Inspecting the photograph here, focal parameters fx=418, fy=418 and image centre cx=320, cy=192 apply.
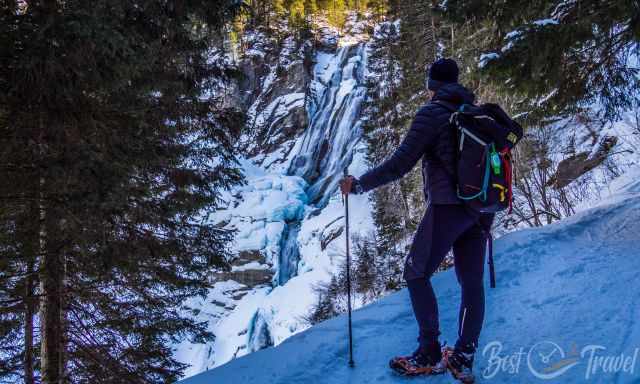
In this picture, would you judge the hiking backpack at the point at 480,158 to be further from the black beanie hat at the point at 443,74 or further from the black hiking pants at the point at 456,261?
the black beanie hat at the point at 443,74

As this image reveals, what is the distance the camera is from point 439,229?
2.30 m

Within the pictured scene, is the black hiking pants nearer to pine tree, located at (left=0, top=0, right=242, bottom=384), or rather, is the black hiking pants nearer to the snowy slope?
the snowy slope

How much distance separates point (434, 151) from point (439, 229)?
1.42 ft

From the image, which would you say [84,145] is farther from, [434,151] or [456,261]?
[456,261]

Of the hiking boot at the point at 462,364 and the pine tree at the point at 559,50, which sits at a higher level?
the pine tree at the point at 559,50

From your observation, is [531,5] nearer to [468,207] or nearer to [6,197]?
[468,207]

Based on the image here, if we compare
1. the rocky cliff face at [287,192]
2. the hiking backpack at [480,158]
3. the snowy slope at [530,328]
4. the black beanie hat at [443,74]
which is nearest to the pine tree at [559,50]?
the snowy slope at [530,328]

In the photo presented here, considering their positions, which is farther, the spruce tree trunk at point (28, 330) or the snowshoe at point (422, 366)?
the spruce tree trunk at point (28, 330)

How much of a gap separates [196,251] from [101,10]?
488 cm

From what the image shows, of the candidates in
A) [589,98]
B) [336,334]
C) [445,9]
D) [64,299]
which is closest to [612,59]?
[589,98]

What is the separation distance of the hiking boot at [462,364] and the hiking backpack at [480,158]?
80cm

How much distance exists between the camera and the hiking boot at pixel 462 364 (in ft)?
7.54

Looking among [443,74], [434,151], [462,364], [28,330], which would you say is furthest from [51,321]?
[443,74]

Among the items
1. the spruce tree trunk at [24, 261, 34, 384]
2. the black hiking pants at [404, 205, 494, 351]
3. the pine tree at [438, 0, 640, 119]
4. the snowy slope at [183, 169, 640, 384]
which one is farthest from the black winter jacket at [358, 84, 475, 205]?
the spruce tree trunk at [24, 261, 34, 384]
